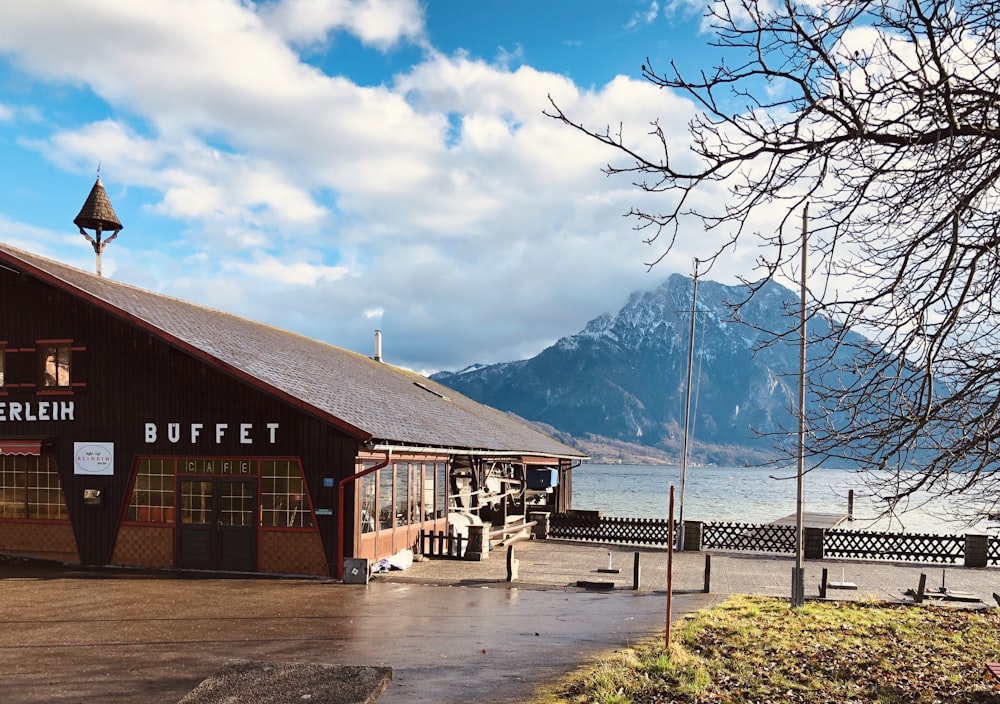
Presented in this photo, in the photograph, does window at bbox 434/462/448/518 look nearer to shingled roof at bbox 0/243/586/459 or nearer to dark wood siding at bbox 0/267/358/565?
shingled roof at bbox 0/243/586/459

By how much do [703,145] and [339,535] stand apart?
1620 centimetres

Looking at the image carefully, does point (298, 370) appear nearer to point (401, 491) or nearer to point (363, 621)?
point (401, 491)

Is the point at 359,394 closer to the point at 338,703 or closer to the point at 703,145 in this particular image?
the point at 338,703

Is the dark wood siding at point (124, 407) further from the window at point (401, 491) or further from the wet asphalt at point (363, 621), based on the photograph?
the window at point (401, 491)

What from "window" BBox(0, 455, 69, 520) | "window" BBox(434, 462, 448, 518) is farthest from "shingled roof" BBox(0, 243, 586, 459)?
"window" BBox(0, 455, 69, 520)

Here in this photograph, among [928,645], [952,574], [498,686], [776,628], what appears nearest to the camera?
[498,686]

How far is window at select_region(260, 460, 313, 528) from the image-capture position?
68.9ft

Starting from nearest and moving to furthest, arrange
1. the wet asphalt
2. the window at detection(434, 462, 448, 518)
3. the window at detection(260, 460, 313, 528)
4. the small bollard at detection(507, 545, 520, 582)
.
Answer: the wet asphalt
the small bollard at detection(507, 545, 520, 582)
the window at detection(260, 460, 313, 528)
the window at detection(434, 462, 448, 518)

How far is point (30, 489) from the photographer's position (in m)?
23.5

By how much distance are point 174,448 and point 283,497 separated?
3.30 metres

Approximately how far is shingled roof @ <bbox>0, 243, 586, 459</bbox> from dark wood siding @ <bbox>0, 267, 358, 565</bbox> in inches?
22.5

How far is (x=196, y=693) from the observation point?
10438mm

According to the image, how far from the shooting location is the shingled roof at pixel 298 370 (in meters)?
21.1

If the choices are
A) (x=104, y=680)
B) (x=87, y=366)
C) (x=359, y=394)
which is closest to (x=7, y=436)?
(x=87, y=366)
